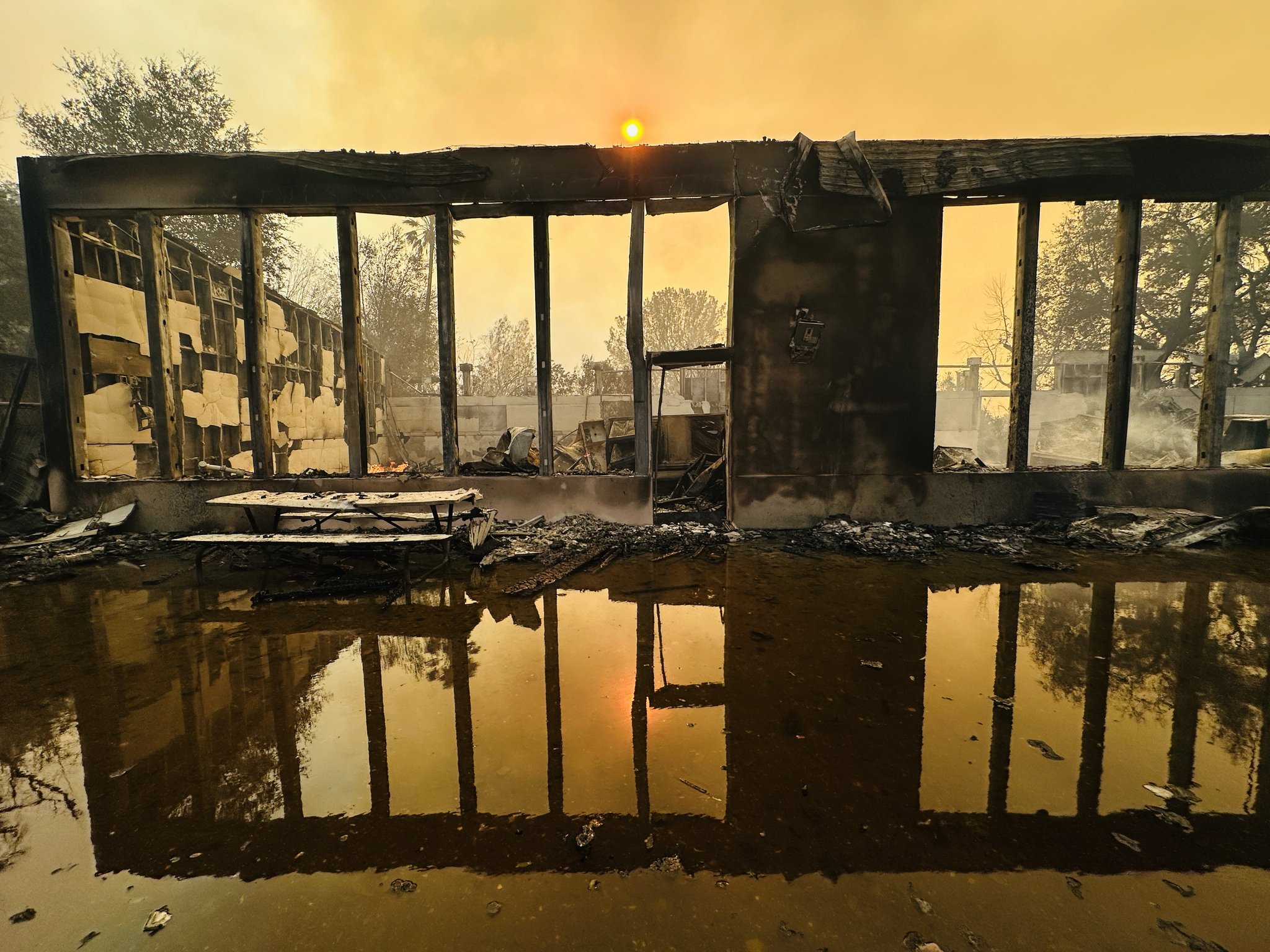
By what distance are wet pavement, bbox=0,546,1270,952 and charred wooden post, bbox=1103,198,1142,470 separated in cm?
380

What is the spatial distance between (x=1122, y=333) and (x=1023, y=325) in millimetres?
1446

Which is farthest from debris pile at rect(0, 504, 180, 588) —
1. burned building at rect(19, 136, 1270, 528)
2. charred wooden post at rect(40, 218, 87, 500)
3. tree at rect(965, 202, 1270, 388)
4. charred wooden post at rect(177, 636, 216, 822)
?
tree at rect(965, 202, 1270, 388)

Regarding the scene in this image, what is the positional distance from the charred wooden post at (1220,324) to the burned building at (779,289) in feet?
0.10

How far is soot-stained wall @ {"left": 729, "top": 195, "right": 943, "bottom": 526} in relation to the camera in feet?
24.2

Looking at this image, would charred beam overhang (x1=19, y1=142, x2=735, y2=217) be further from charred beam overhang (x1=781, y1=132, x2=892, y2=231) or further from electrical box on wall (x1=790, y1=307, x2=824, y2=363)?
electrical box on wall (x1=790, y1=307, x2=824, y2=363)

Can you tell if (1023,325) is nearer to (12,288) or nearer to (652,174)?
(652,174)

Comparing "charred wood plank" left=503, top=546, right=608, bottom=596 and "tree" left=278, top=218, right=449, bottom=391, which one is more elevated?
"tree" left=278, top=218, right=449, bottom=391

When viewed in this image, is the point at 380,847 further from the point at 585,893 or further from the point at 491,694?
the point at 491,694

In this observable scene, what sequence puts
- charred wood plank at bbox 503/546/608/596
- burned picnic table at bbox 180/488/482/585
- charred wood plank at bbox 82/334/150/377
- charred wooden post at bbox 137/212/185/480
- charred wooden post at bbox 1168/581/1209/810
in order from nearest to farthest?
charred wooden post at bbox 1168/581/1209/810
charred wood plank at bbox 503/546/608/596
burned picnic table at bbox 180/488/482/585
charred wooden post at bbox 137/212/185/480
charred wood plank at bbox 82/334/150/377

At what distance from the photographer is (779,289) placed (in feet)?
24.5

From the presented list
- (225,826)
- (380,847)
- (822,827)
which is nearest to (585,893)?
(380,847)

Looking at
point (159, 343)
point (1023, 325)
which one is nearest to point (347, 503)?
point (159, 343)

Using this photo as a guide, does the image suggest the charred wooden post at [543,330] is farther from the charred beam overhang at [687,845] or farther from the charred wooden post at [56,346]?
the charred wooden post at [56,346]

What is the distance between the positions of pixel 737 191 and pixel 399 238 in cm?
2797
